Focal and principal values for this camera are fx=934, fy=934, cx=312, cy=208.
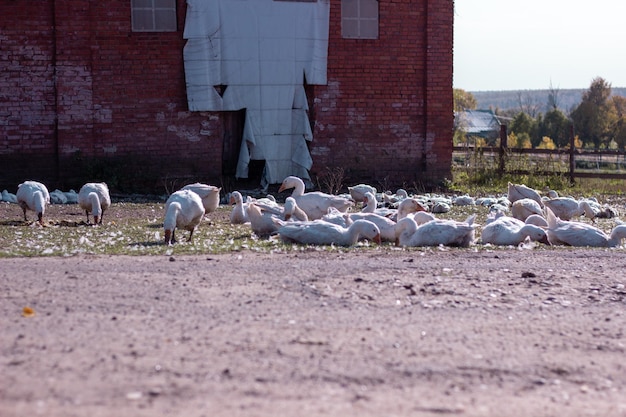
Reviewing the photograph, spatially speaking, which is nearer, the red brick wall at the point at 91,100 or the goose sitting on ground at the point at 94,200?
the goose sitting on ground at the point at 94,200

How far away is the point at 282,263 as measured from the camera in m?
10.0

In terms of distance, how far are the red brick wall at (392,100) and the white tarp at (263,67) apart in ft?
1.41

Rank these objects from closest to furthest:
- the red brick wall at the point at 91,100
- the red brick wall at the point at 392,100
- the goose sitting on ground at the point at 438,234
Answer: the goose sitting on ground at the point at 438,234, the red brick wall at the point at 91,100, the red brick wall at the point at 392,100

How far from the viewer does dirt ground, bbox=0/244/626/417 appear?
567 centimetres

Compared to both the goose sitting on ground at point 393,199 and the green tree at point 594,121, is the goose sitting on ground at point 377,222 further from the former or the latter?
the green tree at point 594,121

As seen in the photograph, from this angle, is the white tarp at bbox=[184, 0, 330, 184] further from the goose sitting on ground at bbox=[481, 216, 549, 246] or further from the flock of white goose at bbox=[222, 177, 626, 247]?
the goose sitting on ground at bbox=[481, 216, 549, 246]

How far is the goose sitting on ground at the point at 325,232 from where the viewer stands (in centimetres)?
1188

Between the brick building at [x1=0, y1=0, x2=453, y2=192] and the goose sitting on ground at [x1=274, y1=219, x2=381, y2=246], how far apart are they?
30.5 feet

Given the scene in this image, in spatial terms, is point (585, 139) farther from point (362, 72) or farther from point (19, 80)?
point (19, 80)

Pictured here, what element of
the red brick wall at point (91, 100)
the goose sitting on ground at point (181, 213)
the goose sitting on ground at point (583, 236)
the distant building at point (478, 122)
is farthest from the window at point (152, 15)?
the distant building at point (478, 122)

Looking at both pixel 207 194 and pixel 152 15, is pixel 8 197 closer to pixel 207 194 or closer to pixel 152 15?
pixel 152 15

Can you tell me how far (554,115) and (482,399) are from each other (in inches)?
2393

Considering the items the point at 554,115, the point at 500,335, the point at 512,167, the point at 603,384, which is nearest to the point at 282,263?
the point at 500,335

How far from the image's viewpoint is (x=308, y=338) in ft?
22.7
